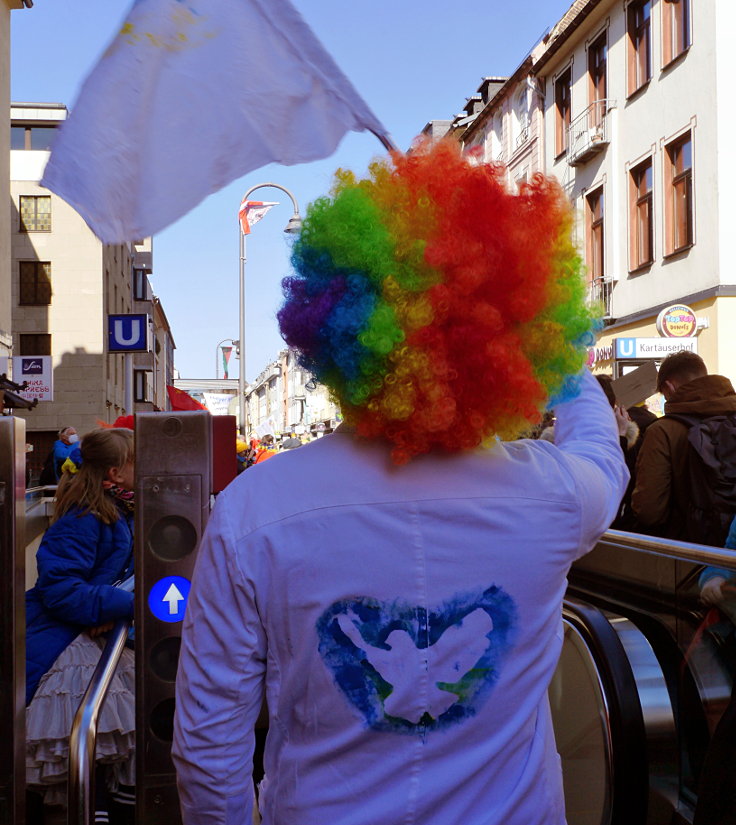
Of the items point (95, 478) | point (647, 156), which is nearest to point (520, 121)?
point (647, 156)

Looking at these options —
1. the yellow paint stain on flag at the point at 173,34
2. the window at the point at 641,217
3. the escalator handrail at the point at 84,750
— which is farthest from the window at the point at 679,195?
the yellow paint stain on flag at the point at 173,34

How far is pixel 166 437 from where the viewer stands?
2.71m

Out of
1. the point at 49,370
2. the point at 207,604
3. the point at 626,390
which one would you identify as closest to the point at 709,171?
the point at 626,390

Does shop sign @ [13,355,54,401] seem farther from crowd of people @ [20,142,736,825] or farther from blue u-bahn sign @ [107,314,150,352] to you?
crowd of people @ [20,142,736,825]

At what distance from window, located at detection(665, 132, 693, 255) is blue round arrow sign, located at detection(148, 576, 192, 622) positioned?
15.4 metres

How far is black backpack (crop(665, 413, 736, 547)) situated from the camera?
3973 millimetres

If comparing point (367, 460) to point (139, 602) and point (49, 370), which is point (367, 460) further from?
point (49, 370)

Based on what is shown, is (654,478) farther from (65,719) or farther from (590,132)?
(590,132)

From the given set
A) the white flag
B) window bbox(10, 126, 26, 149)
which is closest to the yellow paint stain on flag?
the white flag

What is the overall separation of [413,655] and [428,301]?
546mm

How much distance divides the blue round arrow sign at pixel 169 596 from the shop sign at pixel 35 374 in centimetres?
1923

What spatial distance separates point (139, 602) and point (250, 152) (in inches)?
54.8

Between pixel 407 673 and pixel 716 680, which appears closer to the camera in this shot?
pixel 407 673

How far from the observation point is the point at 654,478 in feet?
13.9
